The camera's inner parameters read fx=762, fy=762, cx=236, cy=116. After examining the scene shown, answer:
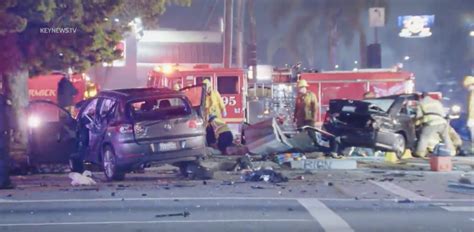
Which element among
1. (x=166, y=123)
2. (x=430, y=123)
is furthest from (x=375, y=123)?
(x=166, y=123)

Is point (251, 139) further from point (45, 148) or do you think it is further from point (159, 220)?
point (159, 220)

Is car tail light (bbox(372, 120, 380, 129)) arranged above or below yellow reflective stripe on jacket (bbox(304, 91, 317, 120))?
below

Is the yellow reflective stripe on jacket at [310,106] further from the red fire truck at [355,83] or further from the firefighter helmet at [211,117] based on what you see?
the red fire truck at [355,83]

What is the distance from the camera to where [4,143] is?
41.8ft

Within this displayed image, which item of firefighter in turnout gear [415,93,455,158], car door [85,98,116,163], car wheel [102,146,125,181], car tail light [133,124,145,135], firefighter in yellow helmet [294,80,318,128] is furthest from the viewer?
firefighter in yellow helmet [294,80,318,128]

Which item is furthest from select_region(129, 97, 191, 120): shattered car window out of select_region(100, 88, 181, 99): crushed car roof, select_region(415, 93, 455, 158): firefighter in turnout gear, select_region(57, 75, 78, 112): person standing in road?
select_region(57, 75, 78, 112): person standing in road

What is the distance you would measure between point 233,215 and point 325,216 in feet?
3.87

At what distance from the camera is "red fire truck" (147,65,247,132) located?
23.3 metres

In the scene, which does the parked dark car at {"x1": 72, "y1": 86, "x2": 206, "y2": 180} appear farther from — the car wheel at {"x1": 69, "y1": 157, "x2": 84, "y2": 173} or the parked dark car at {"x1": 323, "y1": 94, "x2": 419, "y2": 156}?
the parked dark car at {"x1": 323, "y1": 94, "x2": 419, "y2": 156}

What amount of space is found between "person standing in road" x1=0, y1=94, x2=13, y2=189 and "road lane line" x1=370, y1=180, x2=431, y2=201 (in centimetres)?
638

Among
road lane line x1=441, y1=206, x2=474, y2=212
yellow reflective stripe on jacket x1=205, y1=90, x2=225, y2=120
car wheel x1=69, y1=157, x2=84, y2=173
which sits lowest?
road lane line x1=441, y1=206, x2=474, y2=212

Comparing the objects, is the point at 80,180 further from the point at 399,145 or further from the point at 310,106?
the point at 310,106

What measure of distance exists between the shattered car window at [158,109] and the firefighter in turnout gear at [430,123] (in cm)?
627

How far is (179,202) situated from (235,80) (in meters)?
12.7
